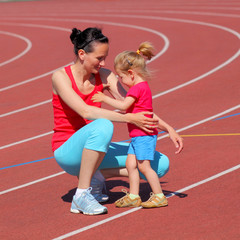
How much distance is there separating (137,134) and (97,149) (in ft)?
1.25

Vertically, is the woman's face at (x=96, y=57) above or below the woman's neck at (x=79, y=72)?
above

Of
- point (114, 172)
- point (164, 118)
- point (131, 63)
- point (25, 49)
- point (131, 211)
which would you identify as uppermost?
point (131, 63)

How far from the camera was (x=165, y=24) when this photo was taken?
20125mm

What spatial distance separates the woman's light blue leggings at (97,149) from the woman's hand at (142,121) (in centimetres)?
19

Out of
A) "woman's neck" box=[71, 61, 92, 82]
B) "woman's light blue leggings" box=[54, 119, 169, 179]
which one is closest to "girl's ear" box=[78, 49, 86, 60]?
"woman's neck" box=[71, 61, 92, 82]

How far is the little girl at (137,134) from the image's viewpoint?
5496 mm

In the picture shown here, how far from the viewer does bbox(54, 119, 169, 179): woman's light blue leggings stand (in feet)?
17.7

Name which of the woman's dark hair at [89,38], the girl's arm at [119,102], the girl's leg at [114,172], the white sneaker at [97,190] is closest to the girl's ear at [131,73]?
the girl's arm at [119,102]

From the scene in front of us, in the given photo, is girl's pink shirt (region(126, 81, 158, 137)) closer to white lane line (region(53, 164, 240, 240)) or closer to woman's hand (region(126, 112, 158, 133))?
woman's hand (region(126, 112, 158, 133))

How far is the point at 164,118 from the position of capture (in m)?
9.34

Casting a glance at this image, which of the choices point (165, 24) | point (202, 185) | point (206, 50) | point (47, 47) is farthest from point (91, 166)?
point (165, 24)

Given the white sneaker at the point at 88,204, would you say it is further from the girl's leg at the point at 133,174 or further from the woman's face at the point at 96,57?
the woman's face at the point at 96,57

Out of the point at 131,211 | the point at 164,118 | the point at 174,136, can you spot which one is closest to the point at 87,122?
the point at 174,136

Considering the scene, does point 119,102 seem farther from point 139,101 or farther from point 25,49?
point 25,49
